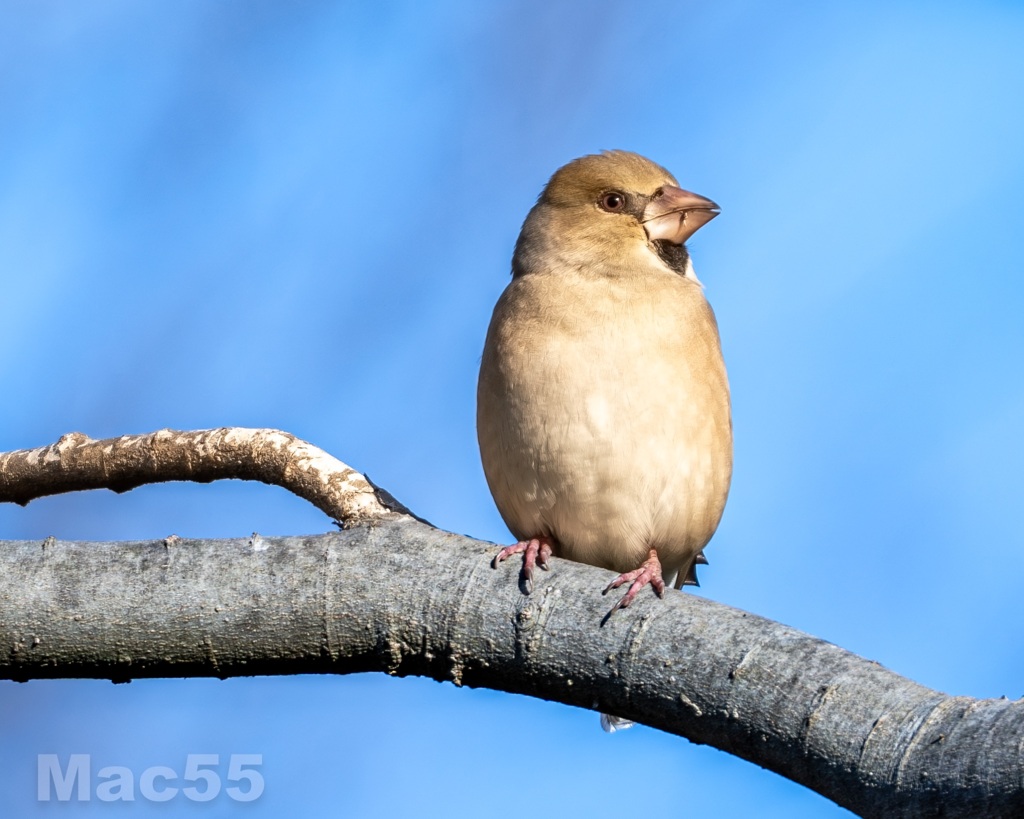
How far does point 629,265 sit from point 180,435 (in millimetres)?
1678

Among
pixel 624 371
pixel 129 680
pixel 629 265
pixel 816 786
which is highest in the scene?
pixel 629 265

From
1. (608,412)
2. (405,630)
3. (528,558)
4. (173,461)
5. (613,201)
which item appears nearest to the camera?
(405,630)

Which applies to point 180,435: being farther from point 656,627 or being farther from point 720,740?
point 720,740

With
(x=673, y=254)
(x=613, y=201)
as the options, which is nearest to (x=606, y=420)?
(x=673, y=254)

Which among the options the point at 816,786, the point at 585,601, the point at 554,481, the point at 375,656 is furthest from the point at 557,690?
the point at 554,481

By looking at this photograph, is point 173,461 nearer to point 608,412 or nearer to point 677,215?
point 608,412

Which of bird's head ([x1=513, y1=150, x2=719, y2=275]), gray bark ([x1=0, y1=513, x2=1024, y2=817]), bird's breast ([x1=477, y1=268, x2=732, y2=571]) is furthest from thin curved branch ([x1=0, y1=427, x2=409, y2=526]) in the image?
bird's head ([x1=513, y1=150, x2=719, y2=275])

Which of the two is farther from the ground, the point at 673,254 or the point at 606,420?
the point at 673,254

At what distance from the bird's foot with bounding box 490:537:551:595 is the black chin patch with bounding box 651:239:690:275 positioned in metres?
1.63

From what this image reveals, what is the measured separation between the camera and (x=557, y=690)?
9.12 feet

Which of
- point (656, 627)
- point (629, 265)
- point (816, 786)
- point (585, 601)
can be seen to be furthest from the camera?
point (629, 265)

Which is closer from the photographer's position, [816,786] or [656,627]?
[816,786]

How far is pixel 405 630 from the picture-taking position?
280 cm

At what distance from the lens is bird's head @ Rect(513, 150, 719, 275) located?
4.45 meters
